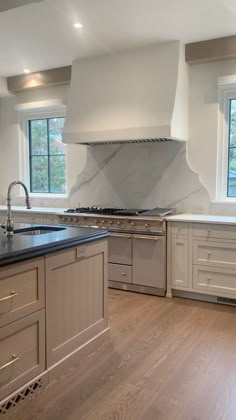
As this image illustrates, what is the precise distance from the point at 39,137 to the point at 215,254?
3.23 m

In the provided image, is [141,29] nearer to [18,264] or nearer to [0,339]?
[18,264]

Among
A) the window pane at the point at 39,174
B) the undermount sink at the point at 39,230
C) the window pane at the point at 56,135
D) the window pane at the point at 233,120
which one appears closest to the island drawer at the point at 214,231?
the window pane at the point at 233,120

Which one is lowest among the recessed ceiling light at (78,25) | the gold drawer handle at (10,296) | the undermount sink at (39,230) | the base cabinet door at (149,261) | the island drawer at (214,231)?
the base cabinet door at (149,261)

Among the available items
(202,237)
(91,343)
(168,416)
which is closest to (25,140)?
(202,237)

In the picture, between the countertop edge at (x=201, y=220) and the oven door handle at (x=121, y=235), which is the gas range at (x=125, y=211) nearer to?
the countertop edge at (x=201, y=220)

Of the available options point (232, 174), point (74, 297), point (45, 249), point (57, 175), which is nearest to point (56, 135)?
point (57, 175)

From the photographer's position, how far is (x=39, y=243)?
7.25 ft

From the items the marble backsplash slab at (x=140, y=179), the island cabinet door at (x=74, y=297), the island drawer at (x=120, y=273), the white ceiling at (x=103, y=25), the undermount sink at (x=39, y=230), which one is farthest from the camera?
the marble backsplash slab at (x=140, y=179)

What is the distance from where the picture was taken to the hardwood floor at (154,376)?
2.02 m

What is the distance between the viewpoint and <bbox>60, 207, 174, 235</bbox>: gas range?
12.7ft

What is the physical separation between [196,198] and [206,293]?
1.11 m

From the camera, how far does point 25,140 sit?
566 cm

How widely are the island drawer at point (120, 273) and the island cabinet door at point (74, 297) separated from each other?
122 centimetres

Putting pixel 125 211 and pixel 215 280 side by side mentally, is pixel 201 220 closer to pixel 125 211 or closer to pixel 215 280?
pixel 215 280
